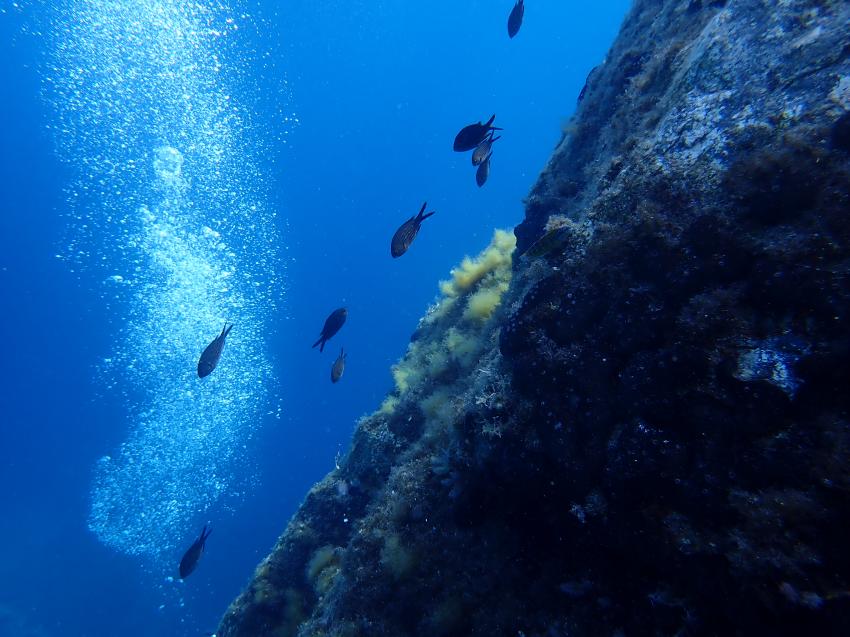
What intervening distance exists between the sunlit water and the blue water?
25 centimetres

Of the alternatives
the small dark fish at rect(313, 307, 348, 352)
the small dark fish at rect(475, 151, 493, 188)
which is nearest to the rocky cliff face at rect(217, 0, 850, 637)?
the small dark fish at rect(313, 307, 348, 352)

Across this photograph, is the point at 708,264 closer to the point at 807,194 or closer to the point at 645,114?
the point at 807,194

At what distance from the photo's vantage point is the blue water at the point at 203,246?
3073 centimetres

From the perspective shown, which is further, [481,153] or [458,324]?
[458,324]

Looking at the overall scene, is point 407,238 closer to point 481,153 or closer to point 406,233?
point 406,233

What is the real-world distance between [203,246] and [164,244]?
101 inches

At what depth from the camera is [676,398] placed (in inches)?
89.9

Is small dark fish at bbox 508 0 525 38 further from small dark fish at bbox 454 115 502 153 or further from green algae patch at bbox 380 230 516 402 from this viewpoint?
green algae patch at bbox 380 230 516 402

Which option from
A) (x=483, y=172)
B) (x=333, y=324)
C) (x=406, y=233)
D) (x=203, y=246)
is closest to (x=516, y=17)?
(x=483, y=172)

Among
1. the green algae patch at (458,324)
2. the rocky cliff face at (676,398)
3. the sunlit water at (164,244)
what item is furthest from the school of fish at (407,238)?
the sunlit water at (164,244)

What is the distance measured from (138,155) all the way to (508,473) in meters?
66.6

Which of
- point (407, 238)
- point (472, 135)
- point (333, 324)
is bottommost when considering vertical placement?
point (407, 238)

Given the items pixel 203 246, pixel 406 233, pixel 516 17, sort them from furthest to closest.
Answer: pixel 203 246 < pixel 516 17 < pixel 406 233

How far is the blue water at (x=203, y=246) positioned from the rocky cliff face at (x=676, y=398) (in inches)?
139
